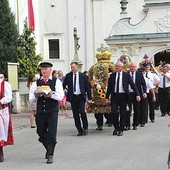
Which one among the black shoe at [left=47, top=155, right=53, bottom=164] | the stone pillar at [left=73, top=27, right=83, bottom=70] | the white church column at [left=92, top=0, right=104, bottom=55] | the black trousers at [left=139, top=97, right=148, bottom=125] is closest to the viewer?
the black shoe at [left=47, top=155, right=53, bottom=164]

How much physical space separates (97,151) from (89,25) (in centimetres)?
2289

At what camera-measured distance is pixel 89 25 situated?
111ft

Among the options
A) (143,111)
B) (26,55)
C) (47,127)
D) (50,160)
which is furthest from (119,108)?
(26,55)

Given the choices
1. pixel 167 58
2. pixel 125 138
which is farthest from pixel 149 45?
pixel 125 138

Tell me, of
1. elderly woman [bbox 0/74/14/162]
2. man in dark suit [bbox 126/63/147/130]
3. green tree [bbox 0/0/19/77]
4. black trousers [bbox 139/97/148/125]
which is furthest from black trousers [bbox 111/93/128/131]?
green tree [bbox 0/0/19/77]

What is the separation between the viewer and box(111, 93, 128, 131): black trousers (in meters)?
13.9

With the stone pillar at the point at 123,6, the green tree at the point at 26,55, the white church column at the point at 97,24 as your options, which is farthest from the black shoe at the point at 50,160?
the white church column at the point at 97,24

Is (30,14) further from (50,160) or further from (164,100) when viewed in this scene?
(50,160)

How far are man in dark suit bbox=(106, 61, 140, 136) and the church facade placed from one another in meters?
16.5

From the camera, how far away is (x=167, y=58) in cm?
3216

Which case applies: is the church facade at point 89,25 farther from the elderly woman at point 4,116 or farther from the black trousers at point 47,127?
the black trousers at point 47,127

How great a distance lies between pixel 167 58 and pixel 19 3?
945 centimetres

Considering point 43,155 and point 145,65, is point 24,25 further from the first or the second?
point 43,155

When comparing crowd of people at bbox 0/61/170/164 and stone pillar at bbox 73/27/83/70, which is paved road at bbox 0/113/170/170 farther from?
stone pillar at bbox 73/27/83/70
